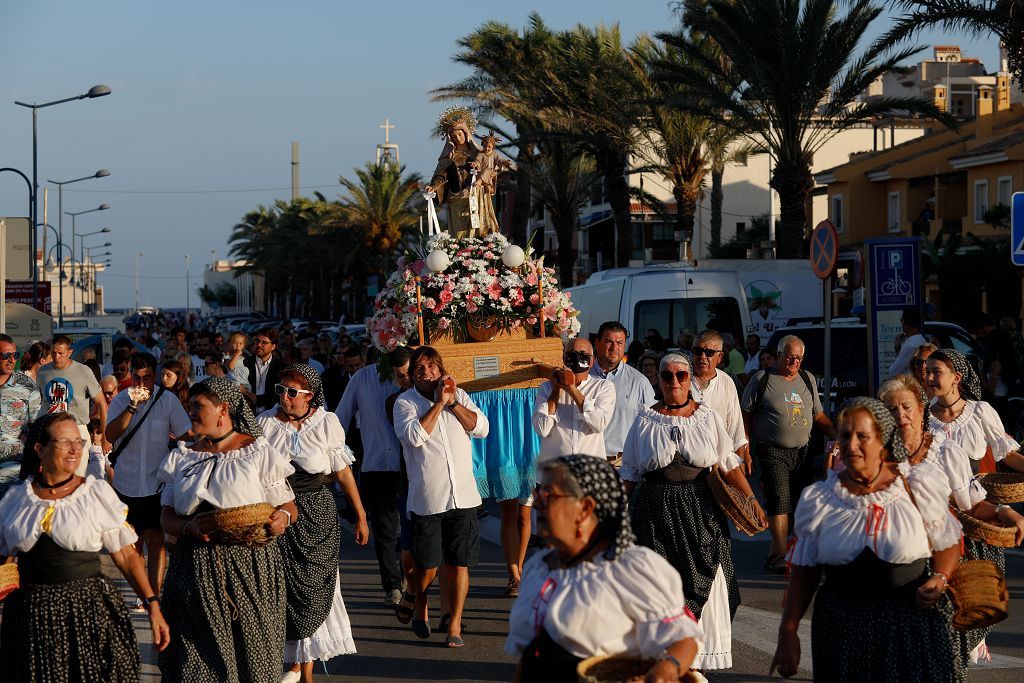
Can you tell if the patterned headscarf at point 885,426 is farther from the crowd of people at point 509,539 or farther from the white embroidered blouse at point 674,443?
the white embroidered blouse at point 674,443

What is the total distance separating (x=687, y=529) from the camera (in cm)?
732

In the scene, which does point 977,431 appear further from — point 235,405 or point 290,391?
point 235,405

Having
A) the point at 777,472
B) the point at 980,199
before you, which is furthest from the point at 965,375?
the point at 980,199

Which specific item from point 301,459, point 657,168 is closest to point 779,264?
point 657,168

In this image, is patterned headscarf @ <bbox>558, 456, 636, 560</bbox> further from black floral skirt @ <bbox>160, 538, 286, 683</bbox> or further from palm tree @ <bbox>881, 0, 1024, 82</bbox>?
palm tree @ <bbox>881, 0, 1024, 82</bbox>

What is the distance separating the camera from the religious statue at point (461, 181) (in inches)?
478

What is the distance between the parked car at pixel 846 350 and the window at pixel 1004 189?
77.7 feet

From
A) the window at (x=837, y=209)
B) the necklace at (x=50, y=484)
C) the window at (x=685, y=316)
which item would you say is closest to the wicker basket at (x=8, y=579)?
the necklace at (x=50, y=484)

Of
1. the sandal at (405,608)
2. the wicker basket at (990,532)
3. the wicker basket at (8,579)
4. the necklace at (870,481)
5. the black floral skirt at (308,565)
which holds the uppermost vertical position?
the necklace at (870,481)

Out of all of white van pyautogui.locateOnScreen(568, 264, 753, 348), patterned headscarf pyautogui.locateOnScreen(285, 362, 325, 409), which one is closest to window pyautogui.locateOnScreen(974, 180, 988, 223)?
white van pyautogui.locateOnScreen(568, 264, 753, 348)

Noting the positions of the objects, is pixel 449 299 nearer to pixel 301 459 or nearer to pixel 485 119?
pixel 301 459

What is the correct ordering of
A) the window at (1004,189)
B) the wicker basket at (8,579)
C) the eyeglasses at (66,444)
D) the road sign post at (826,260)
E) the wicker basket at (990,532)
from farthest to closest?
the window at (1004,189) → the road sign post at (826,260) → the wicker basket at (990,532) → the eyeglasses at (66,444) → the wicker basket at (8,579)

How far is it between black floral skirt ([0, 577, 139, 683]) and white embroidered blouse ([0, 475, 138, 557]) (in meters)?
0.18

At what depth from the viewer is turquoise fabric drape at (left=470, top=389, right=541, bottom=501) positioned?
419 inches
